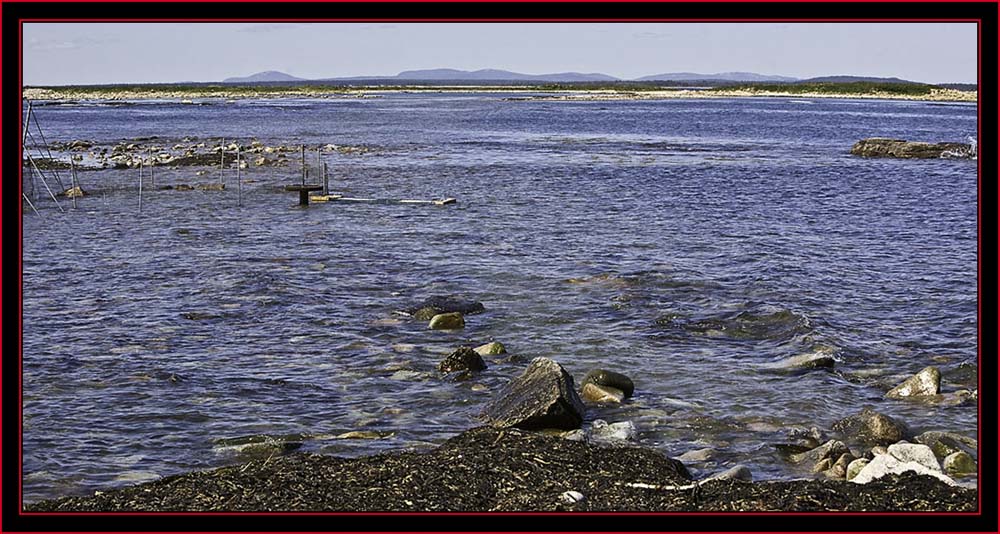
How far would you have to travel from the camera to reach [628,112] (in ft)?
392

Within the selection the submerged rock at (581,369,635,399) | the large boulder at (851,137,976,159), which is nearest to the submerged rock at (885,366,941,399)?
the submerged rock at (581,369,635,399)

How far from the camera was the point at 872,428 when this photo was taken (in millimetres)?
13359

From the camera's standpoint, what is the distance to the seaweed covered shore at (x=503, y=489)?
8.51m

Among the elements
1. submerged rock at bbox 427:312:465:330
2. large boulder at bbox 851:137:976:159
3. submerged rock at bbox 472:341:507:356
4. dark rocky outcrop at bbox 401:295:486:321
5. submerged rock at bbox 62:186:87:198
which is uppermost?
large boulder at bbox 851:137:976:159

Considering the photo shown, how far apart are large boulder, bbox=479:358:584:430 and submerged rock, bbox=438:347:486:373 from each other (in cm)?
207

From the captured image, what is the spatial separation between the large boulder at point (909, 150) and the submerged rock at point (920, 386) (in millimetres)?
47048

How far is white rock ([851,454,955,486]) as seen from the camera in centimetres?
1048

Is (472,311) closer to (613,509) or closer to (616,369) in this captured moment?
(616,369)

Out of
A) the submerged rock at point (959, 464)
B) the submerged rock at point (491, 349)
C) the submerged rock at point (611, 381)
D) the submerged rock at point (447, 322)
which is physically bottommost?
the submerged rock at point (959, 464)

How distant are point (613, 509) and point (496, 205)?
30.9 m

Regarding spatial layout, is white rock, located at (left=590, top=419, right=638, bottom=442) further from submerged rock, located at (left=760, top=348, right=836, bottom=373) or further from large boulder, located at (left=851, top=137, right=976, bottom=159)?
large boulder, located at (left=851, top=137, right=976, bottom=159)

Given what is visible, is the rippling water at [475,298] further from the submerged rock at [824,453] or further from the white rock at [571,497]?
the white rock at [571,497]

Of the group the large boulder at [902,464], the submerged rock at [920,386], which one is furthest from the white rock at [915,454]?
the submerged rock at [920,386]
